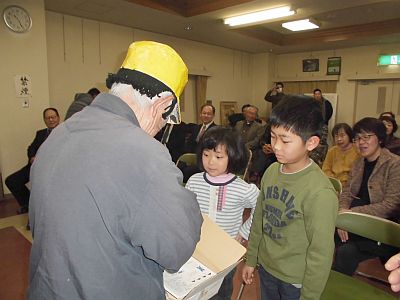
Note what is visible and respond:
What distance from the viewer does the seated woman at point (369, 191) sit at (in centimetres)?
176

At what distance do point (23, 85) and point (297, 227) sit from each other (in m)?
3.80

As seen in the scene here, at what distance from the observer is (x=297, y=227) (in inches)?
41.3

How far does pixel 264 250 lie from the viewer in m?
1.18

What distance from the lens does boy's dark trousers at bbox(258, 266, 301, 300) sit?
1090mm

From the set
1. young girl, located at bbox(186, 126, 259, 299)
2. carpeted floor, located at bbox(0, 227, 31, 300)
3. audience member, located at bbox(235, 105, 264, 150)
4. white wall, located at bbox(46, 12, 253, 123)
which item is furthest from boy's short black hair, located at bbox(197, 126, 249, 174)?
white wall, located at bbox(46, 12, 253, 123)

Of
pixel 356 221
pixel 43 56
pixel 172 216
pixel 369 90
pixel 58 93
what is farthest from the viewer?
pixel 369 90

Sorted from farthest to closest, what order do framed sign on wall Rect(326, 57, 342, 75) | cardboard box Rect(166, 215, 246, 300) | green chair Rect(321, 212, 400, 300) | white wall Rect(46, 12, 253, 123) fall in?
framed sign on wall Rect(326, 57, 342, 75), white wall Rect(46, 12, 253, 123), green chair Rect(321, 212, 400, 300), cardboard box Rect(166, 215, 246, 300)

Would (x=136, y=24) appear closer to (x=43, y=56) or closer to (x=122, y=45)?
(x=122, y=45)

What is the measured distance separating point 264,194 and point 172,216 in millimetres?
684

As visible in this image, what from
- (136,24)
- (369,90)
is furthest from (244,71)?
(136,24)

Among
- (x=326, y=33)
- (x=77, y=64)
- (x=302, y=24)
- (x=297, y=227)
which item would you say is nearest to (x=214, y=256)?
(x=297, y=227)

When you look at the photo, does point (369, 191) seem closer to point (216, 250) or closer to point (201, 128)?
point (216, 250)

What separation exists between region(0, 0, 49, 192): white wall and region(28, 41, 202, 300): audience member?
358cm

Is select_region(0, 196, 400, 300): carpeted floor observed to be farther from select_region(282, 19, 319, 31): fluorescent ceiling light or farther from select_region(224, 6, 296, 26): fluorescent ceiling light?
select_region(282, 19, 319, 31): fluorescent ceiling light
